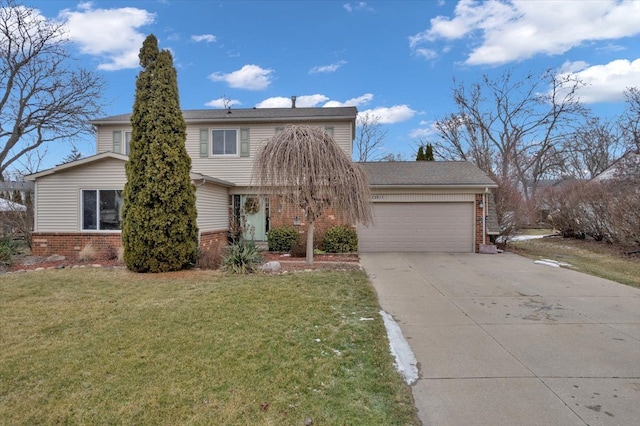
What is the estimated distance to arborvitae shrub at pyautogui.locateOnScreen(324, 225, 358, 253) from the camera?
12859 millimetres

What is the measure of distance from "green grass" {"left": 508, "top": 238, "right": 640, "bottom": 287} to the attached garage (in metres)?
2.25

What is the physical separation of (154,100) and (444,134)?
26.2 m

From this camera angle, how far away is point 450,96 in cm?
2955

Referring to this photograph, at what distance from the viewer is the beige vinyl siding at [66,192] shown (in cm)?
1145

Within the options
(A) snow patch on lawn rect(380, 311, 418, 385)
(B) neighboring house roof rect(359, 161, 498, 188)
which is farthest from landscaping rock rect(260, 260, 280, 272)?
(B) neighboring house roof rect(359, 161, 498, 188)

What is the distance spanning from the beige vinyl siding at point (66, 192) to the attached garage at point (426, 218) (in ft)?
29.0

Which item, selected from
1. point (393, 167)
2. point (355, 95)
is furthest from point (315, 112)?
point (355, 95)

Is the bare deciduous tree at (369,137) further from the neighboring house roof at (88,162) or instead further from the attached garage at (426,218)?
the neighboring house roof at (88,162)

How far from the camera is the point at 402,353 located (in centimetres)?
403

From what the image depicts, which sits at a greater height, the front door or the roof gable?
the roof gable

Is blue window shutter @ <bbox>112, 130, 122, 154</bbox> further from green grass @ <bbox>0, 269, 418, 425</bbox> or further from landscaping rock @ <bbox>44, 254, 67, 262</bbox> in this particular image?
green grass @ <bbox>0, 269, 418, 425</bbox>

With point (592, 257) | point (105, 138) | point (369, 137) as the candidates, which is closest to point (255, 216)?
point (105, 138)

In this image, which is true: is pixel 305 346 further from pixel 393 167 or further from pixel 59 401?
pixel 393 167

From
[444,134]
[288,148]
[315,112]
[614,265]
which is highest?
[444,134]
